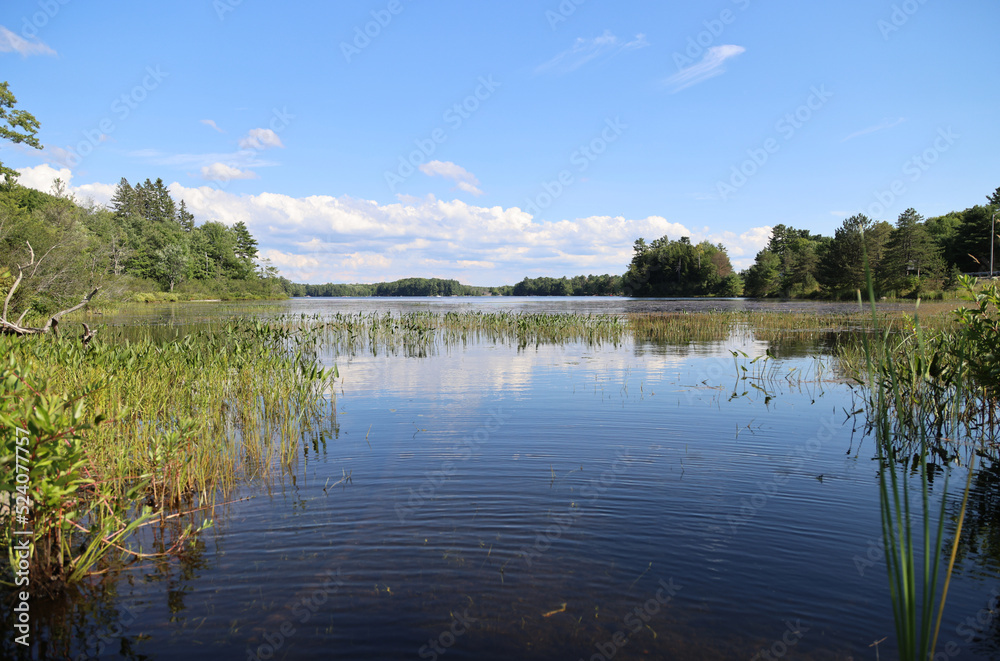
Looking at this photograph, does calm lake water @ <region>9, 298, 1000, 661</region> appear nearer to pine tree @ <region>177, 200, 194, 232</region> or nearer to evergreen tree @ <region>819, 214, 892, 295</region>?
evergreen tree @ <region>819, 214, 892, 295</region>

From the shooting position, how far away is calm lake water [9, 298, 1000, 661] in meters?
4.11

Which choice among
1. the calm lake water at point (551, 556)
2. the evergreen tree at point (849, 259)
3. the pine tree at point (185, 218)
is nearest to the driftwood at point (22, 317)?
the calm lake water at point (551, 556)

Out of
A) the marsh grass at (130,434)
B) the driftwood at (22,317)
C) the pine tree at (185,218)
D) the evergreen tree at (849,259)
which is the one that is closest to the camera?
the marsh grass at (130,434)

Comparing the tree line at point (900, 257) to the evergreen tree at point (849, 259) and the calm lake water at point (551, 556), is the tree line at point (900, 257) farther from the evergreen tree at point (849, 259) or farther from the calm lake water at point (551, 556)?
the calm lake water at point (551, 556)

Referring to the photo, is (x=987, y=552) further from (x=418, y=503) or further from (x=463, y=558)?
(x=418, y=503)

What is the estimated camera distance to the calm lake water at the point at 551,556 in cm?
411

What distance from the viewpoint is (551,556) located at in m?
5.32

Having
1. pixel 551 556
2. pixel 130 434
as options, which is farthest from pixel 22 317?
pixel 551 556

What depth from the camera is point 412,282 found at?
7092 inches

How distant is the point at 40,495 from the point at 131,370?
6.13 metres

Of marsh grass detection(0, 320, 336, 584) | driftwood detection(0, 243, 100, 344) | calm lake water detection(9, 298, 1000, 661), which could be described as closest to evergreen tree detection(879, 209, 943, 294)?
calm lake water detection(9, 298, 1000, 661)

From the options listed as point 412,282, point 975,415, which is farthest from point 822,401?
point 412,282

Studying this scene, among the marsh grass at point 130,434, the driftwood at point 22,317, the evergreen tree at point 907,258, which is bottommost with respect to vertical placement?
the marsh grass at point 130,434

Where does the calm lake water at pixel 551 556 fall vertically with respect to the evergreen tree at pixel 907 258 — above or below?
below
